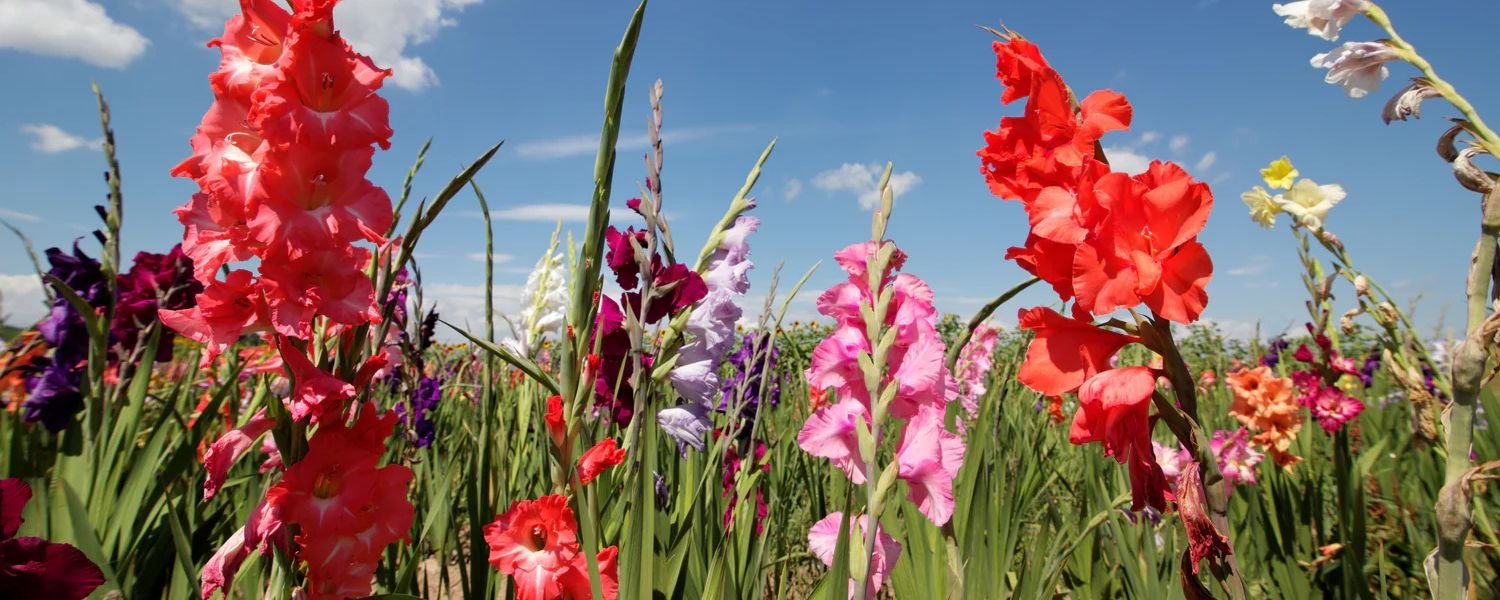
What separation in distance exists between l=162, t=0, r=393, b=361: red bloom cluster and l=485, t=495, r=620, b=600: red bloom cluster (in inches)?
14.3

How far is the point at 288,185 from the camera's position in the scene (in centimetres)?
93

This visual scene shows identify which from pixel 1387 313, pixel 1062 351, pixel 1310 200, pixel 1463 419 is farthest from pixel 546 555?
pixel 1310 200

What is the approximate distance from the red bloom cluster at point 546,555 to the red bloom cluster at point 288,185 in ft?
1.19

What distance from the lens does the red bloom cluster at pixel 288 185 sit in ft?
2.96

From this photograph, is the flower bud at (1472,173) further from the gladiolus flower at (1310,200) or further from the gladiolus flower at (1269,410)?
the gladiolus flower at (1269,410)

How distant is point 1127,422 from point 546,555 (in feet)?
2.63

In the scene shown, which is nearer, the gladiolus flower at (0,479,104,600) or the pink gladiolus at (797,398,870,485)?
the gladiolus flower at (0,479,104,600)

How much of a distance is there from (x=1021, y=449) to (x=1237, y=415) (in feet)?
5.81

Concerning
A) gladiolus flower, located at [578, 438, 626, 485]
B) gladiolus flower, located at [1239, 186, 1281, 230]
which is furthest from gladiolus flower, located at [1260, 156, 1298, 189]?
gladiolus flower, located at [578, 438, 626, 485]

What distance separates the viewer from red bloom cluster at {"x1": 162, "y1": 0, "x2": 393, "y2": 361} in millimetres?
903

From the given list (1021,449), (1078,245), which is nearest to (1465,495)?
(1078,245)

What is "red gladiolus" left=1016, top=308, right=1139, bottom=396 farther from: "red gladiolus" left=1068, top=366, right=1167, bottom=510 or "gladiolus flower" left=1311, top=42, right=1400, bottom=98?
"gladiolus flower" left=1311, top=42, right=1400, bottom=98

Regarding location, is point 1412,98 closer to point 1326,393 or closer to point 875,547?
point 875,547

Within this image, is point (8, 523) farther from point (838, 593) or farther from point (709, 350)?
point (709, 350)
